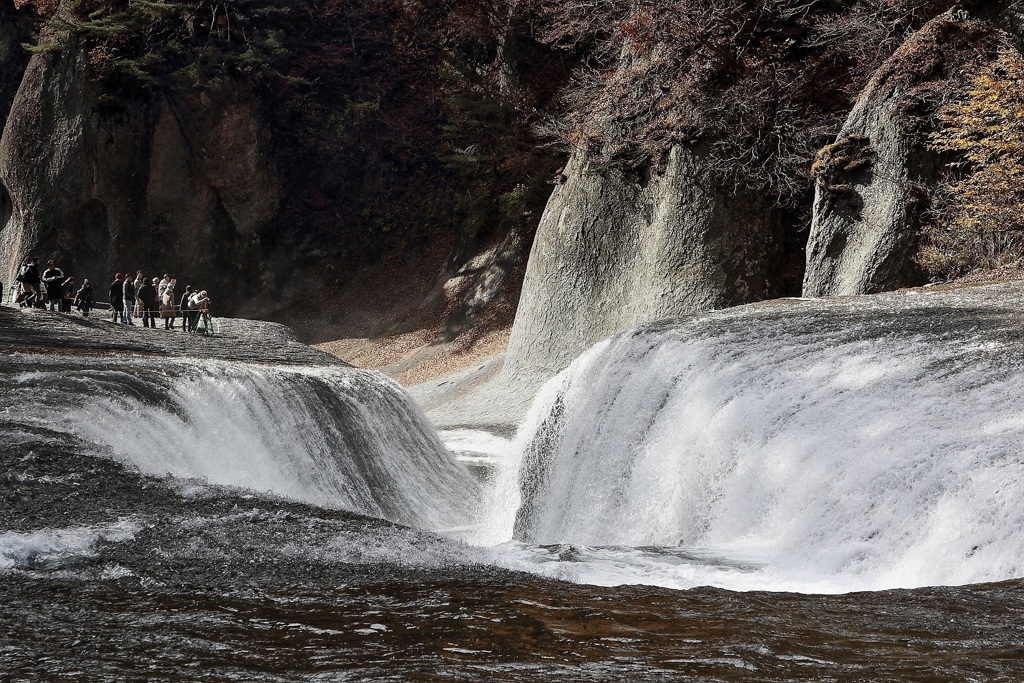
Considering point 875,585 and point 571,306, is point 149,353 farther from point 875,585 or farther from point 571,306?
point 875,585

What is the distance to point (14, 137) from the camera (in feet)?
108

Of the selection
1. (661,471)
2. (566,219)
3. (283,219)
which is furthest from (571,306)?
(283,219)

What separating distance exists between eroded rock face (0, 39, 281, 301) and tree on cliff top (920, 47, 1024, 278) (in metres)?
24.4

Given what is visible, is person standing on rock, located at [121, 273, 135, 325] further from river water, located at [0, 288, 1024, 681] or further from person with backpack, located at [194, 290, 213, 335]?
river water, located at [0, 288, 1024, 681]

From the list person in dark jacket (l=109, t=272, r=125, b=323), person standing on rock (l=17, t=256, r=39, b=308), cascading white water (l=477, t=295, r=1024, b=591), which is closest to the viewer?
cascading white water (l=477, t=295, r=1024, b=591)

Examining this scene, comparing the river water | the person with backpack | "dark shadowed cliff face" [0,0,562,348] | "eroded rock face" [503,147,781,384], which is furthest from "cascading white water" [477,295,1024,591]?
"dark shadowed cliff face" [0,0,562,348]

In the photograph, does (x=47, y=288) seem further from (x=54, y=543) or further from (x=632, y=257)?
(x=54, y=543)

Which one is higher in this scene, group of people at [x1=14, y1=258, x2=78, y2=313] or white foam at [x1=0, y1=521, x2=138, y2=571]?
group of people at [x1=14, y1=258, x2=78, y2=313]

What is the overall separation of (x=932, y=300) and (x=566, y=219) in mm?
12247

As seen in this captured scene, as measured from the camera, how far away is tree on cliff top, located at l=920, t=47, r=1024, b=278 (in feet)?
48.2

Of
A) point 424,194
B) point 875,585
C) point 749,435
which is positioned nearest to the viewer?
point 875,585

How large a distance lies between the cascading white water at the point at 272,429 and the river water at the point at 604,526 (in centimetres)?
5

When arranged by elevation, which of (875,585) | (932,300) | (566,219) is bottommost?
(875,585)

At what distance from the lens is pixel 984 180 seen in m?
15.2
